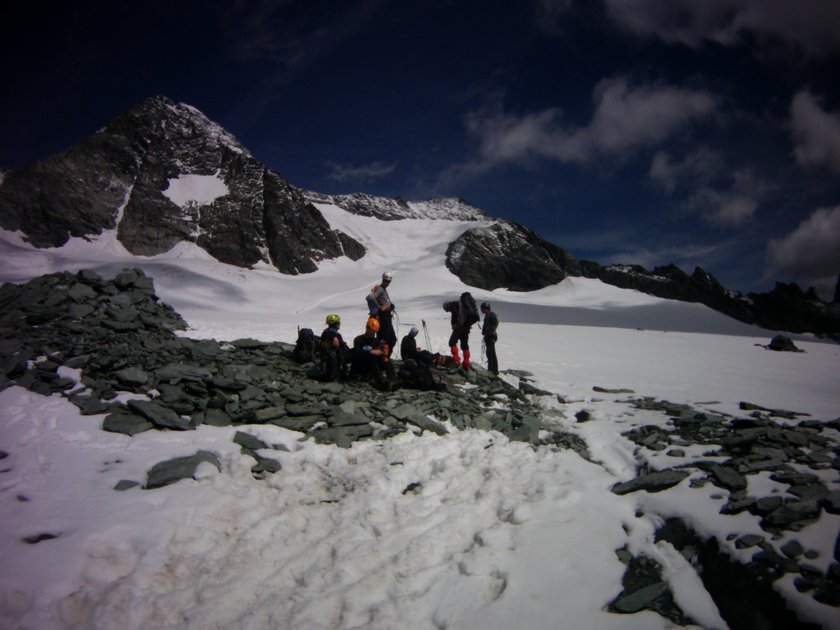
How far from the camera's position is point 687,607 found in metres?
3.12

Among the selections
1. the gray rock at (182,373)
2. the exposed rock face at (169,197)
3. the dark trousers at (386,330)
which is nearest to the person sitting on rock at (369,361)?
the dark trousers at (386,330)

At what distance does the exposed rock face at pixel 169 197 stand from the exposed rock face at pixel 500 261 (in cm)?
2040

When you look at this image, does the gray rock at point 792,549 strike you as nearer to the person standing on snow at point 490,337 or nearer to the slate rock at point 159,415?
the slate rock at point 159,415

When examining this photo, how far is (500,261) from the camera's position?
8094 cm

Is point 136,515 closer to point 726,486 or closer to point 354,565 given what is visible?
point 354,565

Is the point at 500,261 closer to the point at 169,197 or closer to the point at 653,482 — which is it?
the point at 169,197

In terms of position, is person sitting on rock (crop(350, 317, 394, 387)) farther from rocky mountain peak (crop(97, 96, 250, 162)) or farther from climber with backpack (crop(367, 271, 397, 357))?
rocky mountain peak (crop(97, 96, 250, 162))

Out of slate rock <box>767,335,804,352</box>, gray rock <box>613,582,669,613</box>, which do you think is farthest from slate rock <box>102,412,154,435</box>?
slate rock <box>767,335,804,352</box>

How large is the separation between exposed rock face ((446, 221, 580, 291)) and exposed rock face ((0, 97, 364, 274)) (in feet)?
66.9

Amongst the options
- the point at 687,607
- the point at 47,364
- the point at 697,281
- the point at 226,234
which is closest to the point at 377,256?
the point at 226,234

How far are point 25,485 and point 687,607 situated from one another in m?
6.47

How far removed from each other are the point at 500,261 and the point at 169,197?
194ft

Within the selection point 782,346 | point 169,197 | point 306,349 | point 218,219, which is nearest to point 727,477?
point 306,349

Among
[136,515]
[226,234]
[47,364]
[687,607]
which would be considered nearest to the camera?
[687,607]
